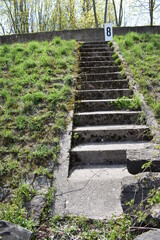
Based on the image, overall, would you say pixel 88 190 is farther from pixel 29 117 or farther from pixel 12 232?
pixel 29 117

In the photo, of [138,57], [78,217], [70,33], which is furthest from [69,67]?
[70,33]

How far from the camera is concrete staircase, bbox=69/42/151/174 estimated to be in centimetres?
388

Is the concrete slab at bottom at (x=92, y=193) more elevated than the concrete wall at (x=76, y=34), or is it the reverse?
the concrete wall at (x=76, y=34)

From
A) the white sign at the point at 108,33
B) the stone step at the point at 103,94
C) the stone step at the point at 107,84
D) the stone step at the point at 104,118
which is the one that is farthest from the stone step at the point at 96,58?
the stone step at the point at 104,118

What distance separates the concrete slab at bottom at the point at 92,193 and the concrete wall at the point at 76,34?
8.51m

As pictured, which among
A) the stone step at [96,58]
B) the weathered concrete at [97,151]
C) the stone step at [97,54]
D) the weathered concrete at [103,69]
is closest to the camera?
the weathered concrete at [97,151]

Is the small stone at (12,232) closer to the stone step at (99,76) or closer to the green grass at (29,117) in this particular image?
the green grass at (29,117)

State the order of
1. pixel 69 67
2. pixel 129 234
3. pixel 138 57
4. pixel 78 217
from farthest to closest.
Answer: pixel 138 57 → pixel 69 67 → pixel 78 217 → pixel 129 234

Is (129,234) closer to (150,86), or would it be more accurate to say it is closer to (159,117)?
(159,117)

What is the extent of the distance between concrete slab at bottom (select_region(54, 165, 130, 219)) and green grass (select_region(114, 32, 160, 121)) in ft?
5.38

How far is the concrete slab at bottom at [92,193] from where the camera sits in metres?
2.86

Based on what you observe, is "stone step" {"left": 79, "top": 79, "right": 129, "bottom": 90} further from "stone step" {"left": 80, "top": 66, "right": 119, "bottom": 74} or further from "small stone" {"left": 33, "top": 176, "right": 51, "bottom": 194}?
"small stone" {"left": 33, "top": 176, "right": 51, "bottom": 194}

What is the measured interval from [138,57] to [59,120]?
377 cm

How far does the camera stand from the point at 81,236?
2486 mm
